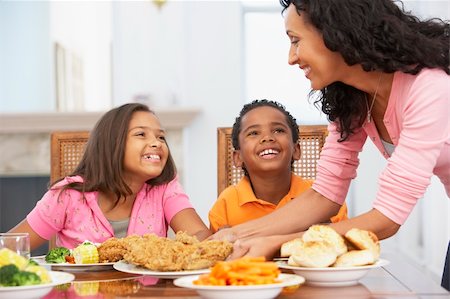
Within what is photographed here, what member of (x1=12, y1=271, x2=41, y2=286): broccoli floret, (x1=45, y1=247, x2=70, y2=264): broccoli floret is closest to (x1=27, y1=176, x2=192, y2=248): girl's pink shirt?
(x1=45, y1=247, x2=70, y2=264): broccoli floret

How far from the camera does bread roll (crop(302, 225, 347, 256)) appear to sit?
1414 mm

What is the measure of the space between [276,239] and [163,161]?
888 mm

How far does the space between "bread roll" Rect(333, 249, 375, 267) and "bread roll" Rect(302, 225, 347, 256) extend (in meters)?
0.01

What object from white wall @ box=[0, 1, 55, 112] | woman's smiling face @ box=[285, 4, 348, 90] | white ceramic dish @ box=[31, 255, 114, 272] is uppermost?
white wall @ box=[0, 1, 55, 112]

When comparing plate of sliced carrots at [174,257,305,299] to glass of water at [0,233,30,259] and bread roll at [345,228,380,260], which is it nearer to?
bread roll at [345,228,380,260]

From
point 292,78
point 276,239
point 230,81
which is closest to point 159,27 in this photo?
point 230,81

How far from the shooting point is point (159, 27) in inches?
203

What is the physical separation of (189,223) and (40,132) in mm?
3084

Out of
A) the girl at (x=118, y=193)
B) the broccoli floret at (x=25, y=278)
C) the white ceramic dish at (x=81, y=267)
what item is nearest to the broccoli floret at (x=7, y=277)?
the broccoli floret at (x=25, y=278)

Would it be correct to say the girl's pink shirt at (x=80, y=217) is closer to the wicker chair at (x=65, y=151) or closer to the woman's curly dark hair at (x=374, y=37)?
the wicker chair at (x=65, y=151)

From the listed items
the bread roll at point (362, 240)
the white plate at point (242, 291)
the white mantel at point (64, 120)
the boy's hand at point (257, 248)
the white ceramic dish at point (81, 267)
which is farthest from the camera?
the white mantel at point (64, 120)

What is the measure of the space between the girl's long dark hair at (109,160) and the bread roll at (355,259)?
3.64ft

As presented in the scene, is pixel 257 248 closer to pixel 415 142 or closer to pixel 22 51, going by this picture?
pixel 415 142

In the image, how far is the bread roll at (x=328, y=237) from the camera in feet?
4.64
